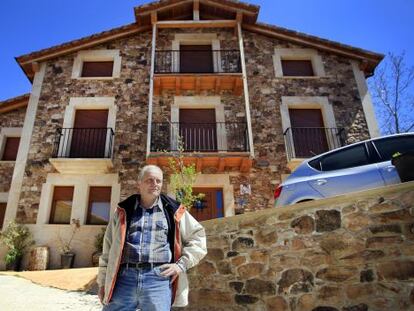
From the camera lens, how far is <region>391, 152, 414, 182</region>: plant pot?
3.99 m

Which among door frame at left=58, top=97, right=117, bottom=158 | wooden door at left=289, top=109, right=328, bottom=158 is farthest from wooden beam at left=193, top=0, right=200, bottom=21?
wooden door at left=289, top=109, right=328, bottom=158

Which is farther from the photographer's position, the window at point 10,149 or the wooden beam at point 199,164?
the window at point 10,149

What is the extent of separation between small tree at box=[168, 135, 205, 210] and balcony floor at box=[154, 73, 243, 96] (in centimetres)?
226

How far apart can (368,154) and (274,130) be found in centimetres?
541

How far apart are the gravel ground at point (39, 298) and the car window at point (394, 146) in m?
5.14

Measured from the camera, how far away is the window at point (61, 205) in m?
9.42

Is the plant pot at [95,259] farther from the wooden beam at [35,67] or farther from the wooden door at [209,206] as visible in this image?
the wooden beam at [35,67]

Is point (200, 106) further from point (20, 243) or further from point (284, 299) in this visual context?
point (284, 299)

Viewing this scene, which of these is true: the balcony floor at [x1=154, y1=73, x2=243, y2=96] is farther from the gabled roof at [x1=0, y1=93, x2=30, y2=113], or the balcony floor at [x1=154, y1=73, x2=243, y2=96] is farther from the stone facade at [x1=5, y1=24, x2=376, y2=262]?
the gabled roof at [x1=0, y1=93, x2=30, y2=113]

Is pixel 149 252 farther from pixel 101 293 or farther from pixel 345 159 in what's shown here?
pixel 345 159

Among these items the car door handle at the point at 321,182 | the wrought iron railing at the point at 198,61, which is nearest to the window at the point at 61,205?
the wrought iron railing at the point at 198,61

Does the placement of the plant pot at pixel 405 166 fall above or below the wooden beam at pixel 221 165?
below

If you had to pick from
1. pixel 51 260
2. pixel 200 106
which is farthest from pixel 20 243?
pixel 200 106

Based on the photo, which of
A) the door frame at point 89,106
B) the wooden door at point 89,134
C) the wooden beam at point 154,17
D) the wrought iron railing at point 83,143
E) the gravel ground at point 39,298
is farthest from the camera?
the wooden beam at point 154,17
